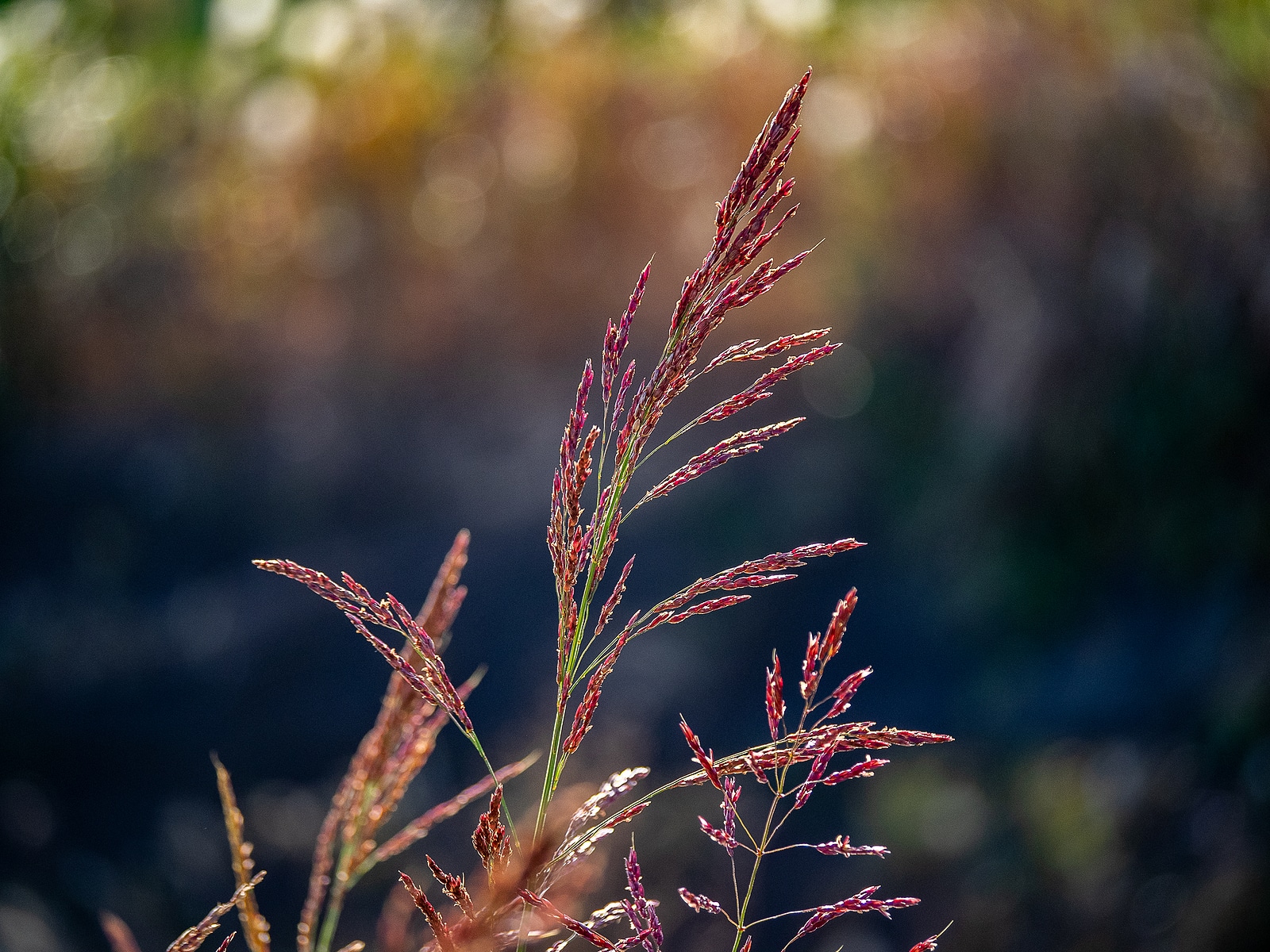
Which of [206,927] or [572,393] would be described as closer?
[206,927]

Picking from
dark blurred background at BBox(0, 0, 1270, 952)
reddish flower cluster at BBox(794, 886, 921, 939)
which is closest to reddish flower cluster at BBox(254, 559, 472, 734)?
reddish flower cluster at BBox(794, 886, 921, 939)

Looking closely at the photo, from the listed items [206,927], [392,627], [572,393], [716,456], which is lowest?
[206,927]

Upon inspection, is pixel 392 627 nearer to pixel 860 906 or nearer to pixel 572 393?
pixel 860 906

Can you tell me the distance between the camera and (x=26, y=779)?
2.99m

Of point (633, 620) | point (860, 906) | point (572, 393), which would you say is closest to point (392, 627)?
point (633, 620)

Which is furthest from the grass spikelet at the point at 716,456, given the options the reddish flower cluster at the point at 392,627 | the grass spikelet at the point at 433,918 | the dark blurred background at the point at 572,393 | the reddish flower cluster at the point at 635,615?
the dark blurred background at the point at 572,393

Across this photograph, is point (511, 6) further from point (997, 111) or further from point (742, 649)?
point (742, 649)

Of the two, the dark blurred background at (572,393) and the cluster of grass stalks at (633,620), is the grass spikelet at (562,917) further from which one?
the dark blurred background at (572,393)

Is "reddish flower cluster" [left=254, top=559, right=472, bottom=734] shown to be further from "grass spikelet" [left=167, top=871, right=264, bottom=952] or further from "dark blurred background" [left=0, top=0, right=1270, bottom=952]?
"dark blurred background" [left=0, top=0, right=1270, bottom=952]

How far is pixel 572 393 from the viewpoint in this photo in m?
4.06

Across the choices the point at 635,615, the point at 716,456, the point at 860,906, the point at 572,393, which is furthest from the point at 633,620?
the point at 572,393

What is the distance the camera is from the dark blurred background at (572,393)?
2893mm

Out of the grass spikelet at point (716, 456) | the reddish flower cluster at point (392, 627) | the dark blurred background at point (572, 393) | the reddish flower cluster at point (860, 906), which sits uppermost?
the dark blurred background at point (572, 393)

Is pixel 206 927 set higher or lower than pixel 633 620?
lower
